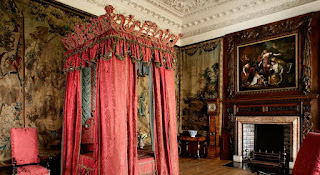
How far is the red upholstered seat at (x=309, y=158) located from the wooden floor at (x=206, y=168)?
2.75 metres

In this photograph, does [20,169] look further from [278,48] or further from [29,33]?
[278,48]

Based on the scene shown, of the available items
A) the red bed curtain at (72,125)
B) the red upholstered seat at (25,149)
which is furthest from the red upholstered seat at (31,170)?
the red bed curtain at (72,125)

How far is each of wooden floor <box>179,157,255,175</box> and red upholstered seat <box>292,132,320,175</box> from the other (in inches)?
108

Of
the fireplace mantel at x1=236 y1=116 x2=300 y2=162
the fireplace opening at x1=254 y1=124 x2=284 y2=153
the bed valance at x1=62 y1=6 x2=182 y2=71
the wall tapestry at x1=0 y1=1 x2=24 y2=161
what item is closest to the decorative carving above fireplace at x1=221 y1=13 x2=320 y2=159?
the fireplace mantel at x1=236 y1=116 x2=300 y2=162

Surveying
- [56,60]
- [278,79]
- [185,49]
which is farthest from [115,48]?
[185,49]

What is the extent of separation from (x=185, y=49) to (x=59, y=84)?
488 centimetres

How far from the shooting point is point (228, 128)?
24.1ft

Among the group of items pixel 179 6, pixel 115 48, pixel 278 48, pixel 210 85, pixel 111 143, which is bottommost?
pixel 111 143

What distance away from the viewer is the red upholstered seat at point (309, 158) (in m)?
2.73

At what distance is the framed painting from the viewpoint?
6.28m

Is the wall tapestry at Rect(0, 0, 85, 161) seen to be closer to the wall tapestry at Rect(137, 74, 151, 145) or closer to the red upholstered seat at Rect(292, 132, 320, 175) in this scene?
the wall tapestry at Rect(137, 74, 151, 145)

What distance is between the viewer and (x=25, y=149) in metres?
4.21

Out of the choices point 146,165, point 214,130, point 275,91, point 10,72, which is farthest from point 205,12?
point 10,72

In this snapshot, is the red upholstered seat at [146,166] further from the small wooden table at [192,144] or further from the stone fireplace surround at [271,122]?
the stone fireplace surround at [271,122]
